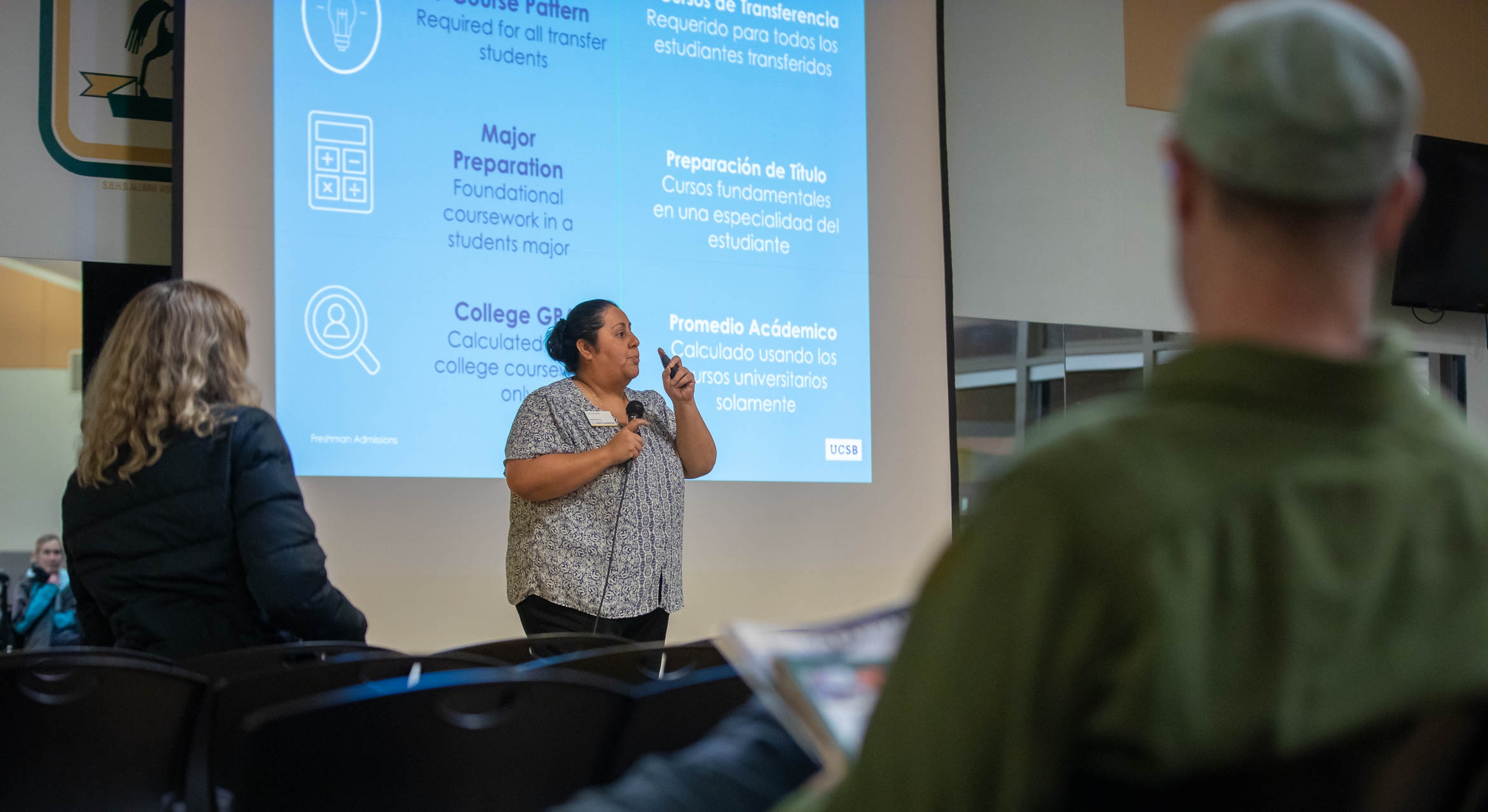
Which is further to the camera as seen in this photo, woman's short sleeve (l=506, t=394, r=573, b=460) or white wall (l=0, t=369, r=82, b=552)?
white wall (l=0, t=369, r=82, b=552)

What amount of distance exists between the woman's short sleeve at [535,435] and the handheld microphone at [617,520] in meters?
0.18

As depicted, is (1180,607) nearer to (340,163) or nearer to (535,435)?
(535,435)

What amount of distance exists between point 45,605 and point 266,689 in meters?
4.18

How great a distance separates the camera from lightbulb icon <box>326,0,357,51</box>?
385 centimetres

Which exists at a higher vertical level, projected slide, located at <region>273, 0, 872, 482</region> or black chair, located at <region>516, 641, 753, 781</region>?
projected slide, located at <region>273, 0, 872, 482</region>

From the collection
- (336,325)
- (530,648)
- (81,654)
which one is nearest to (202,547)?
(81,654)

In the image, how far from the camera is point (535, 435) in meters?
3.23

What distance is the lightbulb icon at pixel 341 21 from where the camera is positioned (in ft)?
12.6

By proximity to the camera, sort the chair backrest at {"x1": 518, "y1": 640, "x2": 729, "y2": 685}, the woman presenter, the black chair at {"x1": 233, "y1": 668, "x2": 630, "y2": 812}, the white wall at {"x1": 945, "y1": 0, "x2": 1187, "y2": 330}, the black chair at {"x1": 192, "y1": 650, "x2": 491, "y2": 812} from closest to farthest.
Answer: the black chair at {"x1": 233, "y1": 668, "x2": 630, "y2": 812} < the black chair at {"x1": 192, "y1": 650, "x2": 491, "y2": 812} < the chair backrest at {"x1": 518, "y1": 640, "x2": 729, "y2": 685} < the woman presenter < the white wall at {"x1": 945, "y1": 0, "x2": 1187, "y2": 330}

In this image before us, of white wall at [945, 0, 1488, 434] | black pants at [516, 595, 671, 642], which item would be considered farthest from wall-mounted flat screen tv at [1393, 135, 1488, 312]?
black pants at [516, 595, 671, 642]

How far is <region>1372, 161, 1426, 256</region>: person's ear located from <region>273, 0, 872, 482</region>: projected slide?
3.46 metres

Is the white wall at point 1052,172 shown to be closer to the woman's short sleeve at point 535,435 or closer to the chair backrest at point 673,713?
the woman's short sleeve at point 535,435

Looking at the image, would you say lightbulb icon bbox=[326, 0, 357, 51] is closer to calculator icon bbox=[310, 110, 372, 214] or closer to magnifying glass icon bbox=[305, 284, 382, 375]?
calculator icon bbox=[310, 110, 372, 214]

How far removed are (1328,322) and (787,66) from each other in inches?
160
